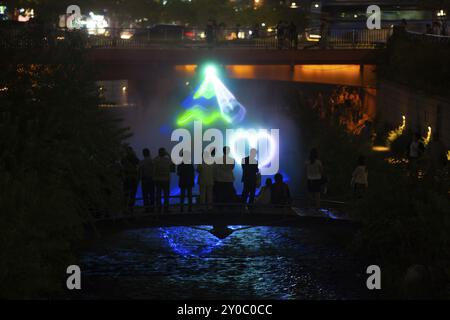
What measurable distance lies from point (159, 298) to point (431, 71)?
23.4 m

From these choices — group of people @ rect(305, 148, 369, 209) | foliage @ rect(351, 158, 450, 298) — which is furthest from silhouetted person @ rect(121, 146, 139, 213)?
foliage @ rect(351, 158, 450, 298)

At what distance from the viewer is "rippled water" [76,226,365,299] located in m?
18.2

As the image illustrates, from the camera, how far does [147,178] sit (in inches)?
926

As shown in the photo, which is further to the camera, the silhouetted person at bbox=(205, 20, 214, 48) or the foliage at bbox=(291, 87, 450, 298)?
the silhouetted person at bbox=(205, 20, 214, 48)

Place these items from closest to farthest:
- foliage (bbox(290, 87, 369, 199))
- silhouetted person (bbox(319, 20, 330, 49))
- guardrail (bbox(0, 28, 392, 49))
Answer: foliage (bbox(290, 87, 369, 199)) → guardrail (bbox(0, 28, 392, 49)) → silhouetted person (bbox(319, 20, 330, 49))

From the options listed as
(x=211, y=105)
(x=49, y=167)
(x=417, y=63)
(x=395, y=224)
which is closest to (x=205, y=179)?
(x=49, y=167)

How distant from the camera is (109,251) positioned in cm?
2122

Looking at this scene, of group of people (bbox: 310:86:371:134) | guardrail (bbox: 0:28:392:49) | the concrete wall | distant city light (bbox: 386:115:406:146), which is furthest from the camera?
group of people (bbox: 310:86:371:134)

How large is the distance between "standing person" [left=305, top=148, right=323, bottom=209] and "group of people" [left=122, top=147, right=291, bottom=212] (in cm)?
70

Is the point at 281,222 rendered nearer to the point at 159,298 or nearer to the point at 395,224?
the point at 395,224

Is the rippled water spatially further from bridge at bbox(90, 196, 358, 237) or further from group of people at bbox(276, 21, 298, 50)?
group of people at bbox(276, 21, 298, 50)

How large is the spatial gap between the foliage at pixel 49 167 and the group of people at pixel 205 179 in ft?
2.50
